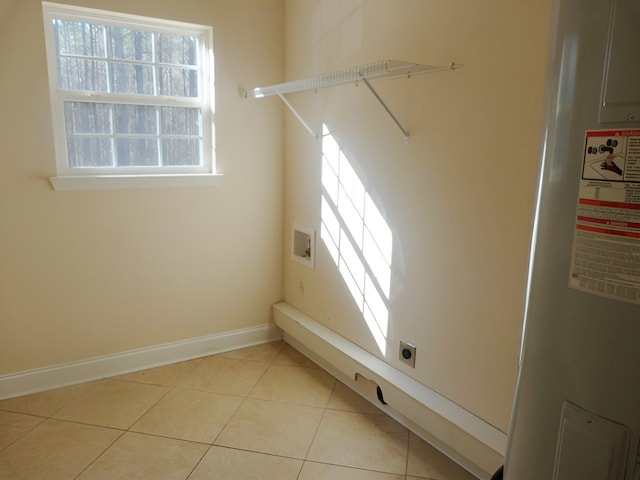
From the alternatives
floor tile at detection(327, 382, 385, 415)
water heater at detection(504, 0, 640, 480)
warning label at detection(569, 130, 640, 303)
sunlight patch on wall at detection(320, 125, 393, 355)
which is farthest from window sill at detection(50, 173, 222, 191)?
warning label at detection(569, 130, 640, 303)

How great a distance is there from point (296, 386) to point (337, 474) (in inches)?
31.8

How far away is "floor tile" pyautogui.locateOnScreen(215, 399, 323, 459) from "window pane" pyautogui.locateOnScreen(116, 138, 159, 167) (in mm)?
1537

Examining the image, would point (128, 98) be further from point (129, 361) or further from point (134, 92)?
point (129, 361)

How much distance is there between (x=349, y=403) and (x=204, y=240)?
1.36 m

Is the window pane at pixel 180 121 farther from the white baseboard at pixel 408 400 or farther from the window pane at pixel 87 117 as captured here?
the white baseboard at pixel 408 400

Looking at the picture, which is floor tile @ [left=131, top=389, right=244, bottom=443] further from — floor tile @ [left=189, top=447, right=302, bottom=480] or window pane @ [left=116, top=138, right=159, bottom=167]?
window pane @ [left=116, top=138, right=159, bottom=167]

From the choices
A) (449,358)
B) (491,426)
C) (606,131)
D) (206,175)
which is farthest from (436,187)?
(206,175)

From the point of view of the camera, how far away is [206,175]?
3.08m

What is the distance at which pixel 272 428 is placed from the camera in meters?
2.47

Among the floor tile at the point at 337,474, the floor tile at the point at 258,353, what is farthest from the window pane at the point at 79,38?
the floor tile at the point at 337,474

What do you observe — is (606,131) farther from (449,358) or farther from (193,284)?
(193,284)

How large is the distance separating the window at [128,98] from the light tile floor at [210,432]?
1.21 meters

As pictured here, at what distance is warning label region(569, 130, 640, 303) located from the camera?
0.91 metres

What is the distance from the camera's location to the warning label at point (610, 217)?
2.99ft
